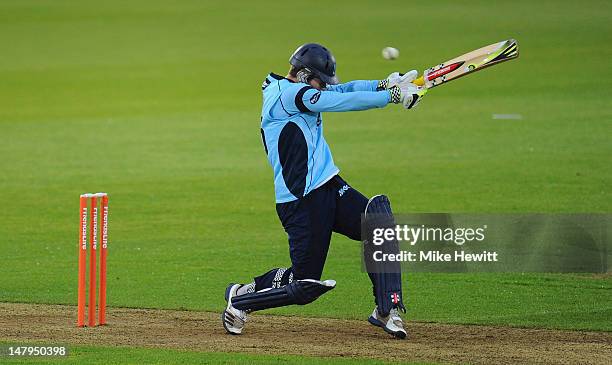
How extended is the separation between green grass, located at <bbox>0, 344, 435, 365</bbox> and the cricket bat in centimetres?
212

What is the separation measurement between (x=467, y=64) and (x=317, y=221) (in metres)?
1.57

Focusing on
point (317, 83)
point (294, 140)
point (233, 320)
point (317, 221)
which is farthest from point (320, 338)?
point (317, 83)

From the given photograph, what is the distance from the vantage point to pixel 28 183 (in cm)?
1808

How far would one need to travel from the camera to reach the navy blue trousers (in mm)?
8656

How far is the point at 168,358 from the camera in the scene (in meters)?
7.95

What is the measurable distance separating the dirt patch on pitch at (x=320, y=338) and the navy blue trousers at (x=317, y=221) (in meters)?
0.55

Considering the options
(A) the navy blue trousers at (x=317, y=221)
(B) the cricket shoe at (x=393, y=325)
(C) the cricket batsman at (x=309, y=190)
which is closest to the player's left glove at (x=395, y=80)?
(C) the cricket batsman at (x=309, y=190)

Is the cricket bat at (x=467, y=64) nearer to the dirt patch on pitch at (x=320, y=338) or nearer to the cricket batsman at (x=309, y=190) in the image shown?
the cricket batsman at (x=309, y=190)

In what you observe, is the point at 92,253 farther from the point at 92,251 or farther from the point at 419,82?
the point at 419,82

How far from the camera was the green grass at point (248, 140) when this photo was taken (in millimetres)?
11484

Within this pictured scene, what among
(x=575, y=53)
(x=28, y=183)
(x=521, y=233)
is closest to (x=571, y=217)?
(x=521, y=233)

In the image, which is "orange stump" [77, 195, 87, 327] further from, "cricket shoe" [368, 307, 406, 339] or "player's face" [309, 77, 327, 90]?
"cricket shoe" [368, 307, 406, 339]

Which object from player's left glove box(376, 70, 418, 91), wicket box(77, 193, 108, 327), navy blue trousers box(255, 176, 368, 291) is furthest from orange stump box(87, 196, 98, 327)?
player's left glove box(376, 70, 418, 91)

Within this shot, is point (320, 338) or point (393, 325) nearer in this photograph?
point (393, 325)
